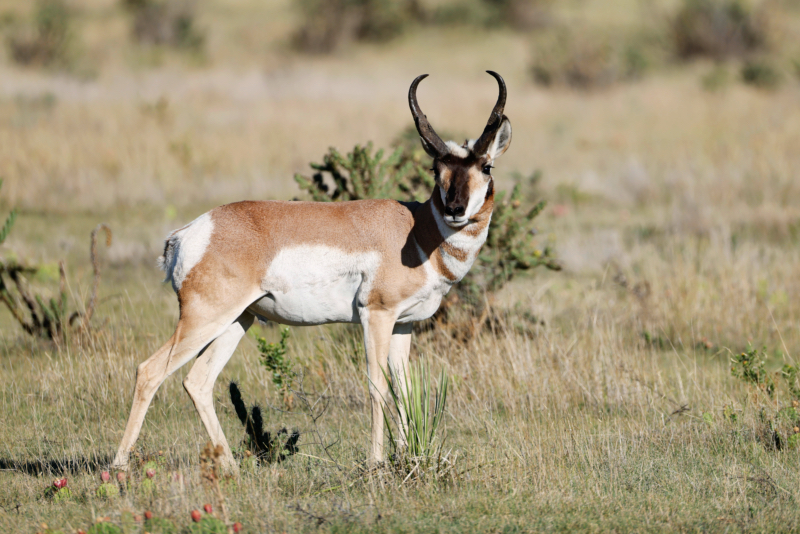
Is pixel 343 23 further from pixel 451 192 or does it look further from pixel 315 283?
pixel 451 192

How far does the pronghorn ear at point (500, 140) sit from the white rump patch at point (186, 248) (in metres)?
1.94

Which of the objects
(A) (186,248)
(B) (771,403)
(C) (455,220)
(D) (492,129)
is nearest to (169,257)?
(A) (186,248)

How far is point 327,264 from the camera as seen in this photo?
17.7ft

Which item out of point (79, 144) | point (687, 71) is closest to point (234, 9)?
point (687, 71)

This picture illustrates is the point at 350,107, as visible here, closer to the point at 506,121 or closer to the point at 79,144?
the point at 79,144

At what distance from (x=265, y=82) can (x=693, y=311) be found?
83.3 feet

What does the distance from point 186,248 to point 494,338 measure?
10.9 feet

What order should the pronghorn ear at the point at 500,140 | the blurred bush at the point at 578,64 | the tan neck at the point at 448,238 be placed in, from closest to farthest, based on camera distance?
the pronghorn ear at the point at 500,140 < the tan neck at the point at 448,238 < the blurred bush at the point at 578,64

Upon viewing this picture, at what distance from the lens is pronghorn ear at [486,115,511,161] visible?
5.35 metres

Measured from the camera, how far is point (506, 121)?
5375 millimetres

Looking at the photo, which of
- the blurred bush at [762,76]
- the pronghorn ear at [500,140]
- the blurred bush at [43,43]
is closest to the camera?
the pronghorn ear at [500,140]

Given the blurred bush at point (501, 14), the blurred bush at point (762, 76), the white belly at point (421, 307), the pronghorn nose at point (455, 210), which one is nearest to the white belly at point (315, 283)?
the white belly at point (421, 307)

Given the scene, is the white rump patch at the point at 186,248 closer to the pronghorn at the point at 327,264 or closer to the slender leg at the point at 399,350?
the pronghorn at the point at 327,264

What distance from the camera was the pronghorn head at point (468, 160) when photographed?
16.8ft
